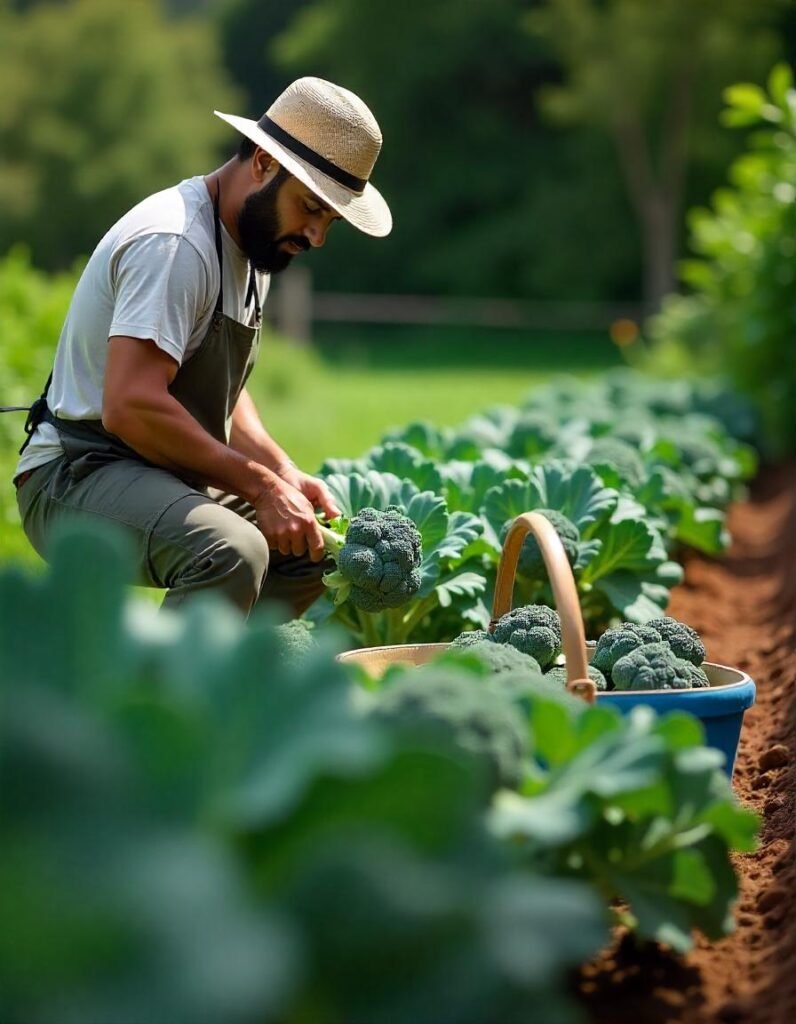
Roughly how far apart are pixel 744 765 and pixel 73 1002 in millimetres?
2868

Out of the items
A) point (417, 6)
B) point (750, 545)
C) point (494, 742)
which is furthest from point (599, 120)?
point (494, 742)

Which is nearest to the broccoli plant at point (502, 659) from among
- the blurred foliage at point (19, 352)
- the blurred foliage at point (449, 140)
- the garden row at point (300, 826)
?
the garden row at point (300, 826)

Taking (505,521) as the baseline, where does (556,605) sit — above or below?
above

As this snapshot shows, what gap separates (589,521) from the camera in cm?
443

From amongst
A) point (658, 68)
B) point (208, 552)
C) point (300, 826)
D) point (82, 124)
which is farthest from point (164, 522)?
point (82, 124)

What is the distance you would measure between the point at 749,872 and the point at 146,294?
6.72 feet

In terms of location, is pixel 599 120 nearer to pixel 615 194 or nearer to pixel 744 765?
pixel 615 194

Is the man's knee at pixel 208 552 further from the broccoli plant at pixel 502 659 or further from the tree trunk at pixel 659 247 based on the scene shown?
the tree trunk at pixel 659 247

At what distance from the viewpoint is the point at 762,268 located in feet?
31.6

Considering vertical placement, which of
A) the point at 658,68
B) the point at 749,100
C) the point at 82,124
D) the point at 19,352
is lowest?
the point at 82,124

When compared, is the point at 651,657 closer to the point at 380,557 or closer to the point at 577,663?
the point at 577,663

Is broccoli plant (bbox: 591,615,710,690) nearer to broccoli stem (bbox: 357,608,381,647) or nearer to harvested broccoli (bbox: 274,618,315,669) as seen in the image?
harvested broccoli (bbox: 274,618,315,669)

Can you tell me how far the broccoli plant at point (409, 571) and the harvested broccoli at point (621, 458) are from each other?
1.27 meters

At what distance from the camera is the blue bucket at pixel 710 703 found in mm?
2996
